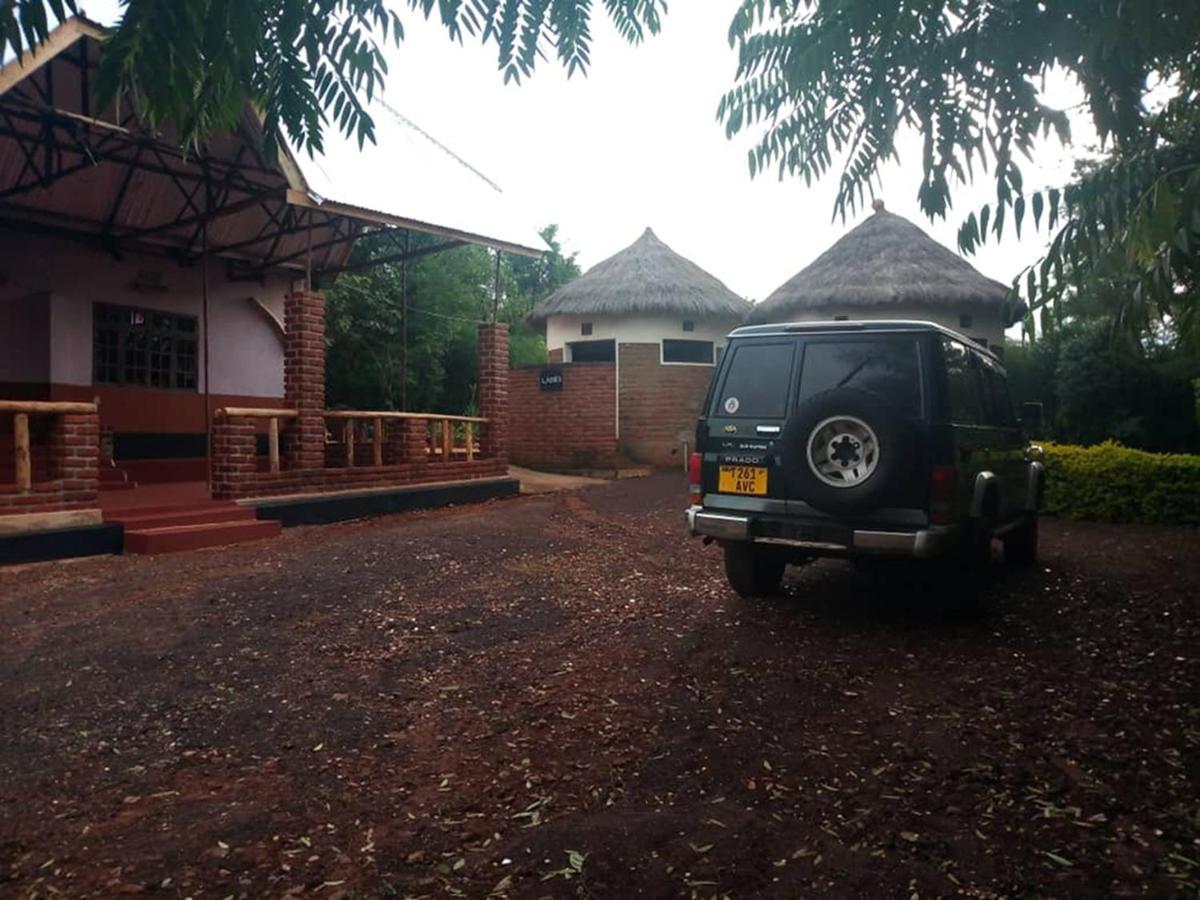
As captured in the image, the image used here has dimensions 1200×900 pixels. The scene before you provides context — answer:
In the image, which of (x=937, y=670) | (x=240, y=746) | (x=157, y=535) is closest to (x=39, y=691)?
(x=240, y=746)

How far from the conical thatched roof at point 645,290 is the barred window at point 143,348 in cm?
792

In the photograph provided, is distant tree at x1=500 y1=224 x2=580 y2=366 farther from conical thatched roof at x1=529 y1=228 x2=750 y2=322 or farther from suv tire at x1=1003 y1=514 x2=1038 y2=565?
suv tire at x1=1003 y1=514 x2=1038 y2=565

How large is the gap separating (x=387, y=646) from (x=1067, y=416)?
48.4 feet

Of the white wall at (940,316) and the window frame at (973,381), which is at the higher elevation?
the white wall at (940,316)

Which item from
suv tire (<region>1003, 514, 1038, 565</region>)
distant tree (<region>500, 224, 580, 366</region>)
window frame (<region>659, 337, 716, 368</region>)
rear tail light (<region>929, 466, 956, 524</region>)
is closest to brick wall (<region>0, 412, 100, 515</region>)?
rear tail light (<region>929, 466, 956, 524</region>)

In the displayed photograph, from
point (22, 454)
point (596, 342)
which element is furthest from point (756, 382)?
point (596, 342)

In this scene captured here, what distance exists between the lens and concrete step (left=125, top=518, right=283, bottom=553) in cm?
805

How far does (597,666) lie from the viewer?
4797 millimetres

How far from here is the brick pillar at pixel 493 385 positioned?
13.1m

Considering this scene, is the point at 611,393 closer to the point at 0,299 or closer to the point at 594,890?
the point at 0,299

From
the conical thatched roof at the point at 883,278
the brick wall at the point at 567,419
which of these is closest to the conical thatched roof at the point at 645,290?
the conical thatched roof at the point at 883,278

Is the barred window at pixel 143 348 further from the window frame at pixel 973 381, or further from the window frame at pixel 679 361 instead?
the window frame at pixel 973 381

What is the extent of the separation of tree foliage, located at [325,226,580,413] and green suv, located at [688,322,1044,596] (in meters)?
12.3

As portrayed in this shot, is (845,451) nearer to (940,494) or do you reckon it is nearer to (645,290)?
(940,494)
